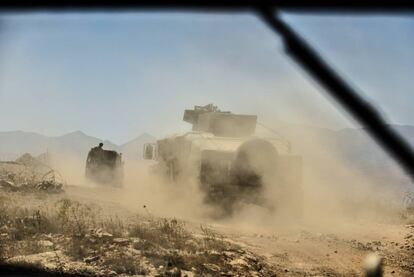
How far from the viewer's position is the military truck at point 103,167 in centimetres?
2256

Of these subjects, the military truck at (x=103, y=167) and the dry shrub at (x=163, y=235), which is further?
the military truck at (x=103, y=167)

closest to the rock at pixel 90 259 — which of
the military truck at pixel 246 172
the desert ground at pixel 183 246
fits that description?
the desert ground at pixel 183 246

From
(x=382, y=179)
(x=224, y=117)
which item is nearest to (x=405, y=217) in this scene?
(x=224, y=117)

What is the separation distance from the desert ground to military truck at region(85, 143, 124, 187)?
32.6ft

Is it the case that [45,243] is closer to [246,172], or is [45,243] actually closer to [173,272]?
[173,272]

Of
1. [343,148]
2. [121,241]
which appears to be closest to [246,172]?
[121,241]

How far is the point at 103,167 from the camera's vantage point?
74.2 ft

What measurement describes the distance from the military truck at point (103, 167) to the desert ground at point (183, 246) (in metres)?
9.93

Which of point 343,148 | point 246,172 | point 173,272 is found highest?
point 343,148

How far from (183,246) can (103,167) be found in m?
15.4

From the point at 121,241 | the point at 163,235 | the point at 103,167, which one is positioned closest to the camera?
the point at 121,241

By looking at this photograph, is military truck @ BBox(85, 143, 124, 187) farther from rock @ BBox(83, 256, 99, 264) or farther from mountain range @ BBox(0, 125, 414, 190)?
rock @ BBox(83, 256, 99, 264)

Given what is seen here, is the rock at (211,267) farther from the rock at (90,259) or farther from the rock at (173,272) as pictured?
the rock at (90,259)

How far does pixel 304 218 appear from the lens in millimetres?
14023
